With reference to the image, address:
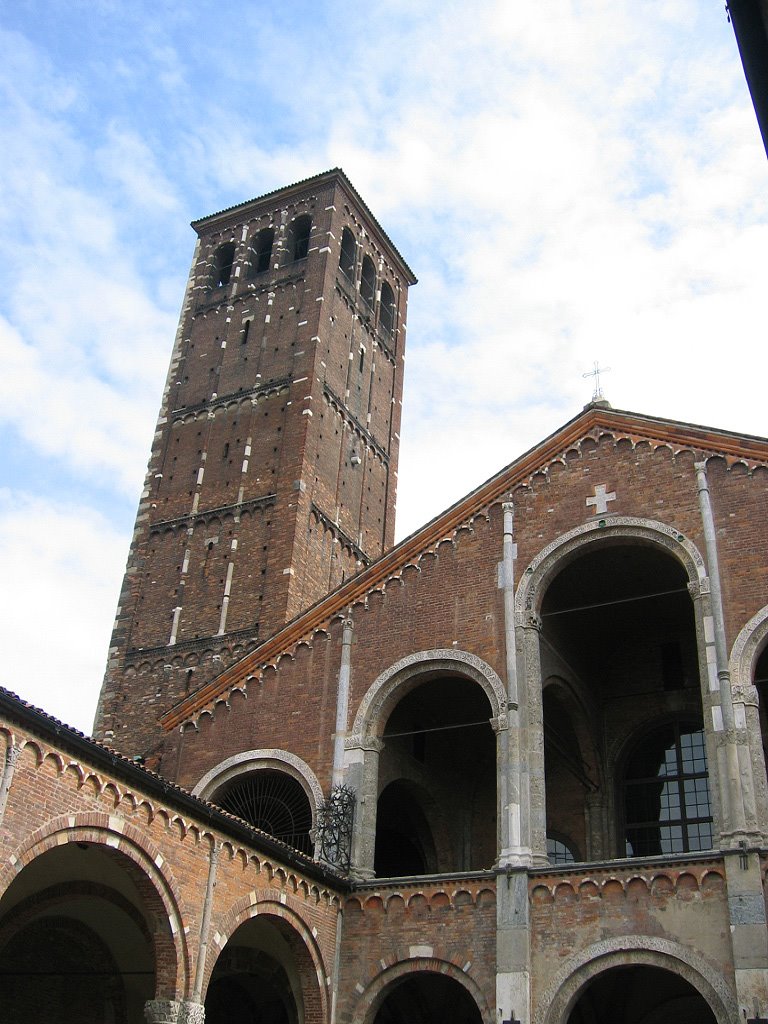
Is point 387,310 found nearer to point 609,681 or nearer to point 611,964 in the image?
point 609,681

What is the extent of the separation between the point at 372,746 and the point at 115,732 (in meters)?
11.9

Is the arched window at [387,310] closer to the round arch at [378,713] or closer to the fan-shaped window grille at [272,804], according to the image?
the round arch at [378,713]

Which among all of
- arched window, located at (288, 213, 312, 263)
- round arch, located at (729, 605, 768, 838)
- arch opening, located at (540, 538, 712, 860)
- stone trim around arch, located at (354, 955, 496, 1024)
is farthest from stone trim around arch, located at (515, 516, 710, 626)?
arched window, located at (288, 213, 312, 263)

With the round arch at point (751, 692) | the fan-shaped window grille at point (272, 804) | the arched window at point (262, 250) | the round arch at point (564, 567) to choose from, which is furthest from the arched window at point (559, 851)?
the arched window at point (262, 250)

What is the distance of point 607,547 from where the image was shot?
19.3 metres

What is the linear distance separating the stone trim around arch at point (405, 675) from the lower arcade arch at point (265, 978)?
3402 mm

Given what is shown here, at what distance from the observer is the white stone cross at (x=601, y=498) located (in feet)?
63.3

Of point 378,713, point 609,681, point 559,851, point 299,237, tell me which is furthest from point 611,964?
point 299,237

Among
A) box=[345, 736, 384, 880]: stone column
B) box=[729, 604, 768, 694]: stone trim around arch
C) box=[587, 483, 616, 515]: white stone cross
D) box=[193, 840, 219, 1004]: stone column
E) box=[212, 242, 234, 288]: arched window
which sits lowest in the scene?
box=[193, 840, 219, 1004]: stone column

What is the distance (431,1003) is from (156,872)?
8099mm

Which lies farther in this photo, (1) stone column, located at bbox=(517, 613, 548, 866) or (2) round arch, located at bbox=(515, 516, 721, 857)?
(2) round arch, located at bbox=(515, 516, 721, 857)

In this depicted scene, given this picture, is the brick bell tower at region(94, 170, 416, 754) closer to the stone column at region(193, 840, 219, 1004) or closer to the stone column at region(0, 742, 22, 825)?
the stone column at region(193, 840, 219, 1004)

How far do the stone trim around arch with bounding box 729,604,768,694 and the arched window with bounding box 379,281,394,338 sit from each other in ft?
78.5

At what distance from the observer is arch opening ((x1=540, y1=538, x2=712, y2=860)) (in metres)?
20.1
